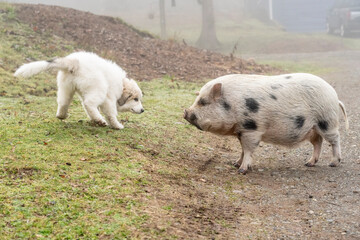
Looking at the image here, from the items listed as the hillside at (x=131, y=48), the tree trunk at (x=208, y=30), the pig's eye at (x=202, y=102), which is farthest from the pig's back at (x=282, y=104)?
the tree trunk at (x=208, y=30)

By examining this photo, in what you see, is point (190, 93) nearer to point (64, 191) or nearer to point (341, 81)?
point (341, 81)

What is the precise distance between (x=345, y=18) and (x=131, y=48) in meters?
21.4

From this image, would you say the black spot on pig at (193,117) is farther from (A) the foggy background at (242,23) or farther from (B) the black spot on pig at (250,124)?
(A) the foggy background at (242,23)

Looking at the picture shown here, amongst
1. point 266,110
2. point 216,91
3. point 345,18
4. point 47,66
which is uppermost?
point 47,66

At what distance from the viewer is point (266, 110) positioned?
616 cm

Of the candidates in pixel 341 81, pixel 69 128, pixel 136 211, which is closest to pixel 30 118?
pixel 69 128

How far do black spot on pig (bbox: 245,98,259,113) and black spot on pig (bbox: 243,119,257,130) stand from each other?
0.14 m

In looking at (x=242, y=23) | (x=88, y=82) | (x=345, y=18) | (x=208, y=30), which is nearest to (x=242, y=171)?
(x=88, y=82)

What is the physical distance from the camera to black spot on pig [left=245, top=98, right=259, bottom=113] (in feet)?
20.2

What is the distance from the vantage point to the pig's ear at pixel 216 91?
621 centimetres

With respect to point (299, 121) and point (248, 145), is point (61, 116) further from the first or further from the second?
point (299, 121)

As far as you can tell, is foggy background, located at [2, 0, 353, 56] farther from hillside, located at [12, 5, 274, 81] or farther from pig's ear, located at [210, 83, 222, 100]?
pig's ear, located at [210, 83, 222, 100]

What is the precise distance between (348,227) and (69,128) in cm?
390

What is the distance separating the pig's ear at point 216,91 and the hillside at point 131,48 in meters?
6.74
